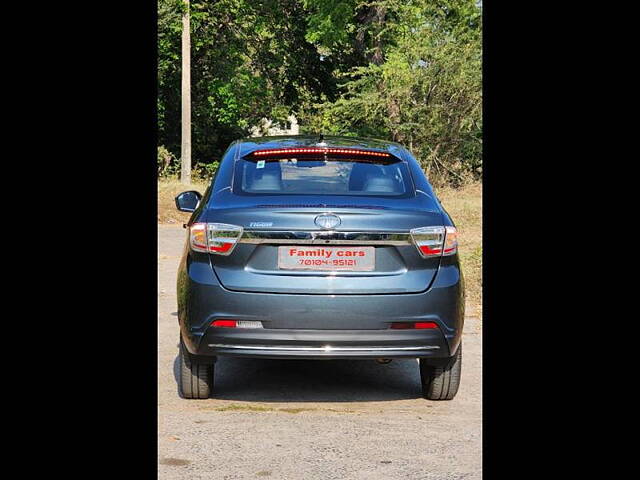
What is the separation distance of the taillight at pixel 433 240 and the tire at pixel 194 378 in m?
1.58

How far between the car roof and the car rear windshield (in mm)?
183

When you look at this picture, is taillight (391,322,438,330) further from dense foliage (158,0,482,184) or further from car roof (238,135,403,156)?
A: dense foliage (158,0,482,184)

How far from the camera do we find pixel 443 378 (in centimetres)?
649

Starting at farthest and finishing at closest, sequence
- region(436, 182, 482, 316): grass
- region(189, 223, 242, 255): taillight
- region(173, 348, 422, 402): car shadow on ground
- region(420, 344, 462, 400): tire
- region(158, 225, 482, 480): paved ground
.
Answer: region(436, 182, 482, 316): grass, region(173, 348, 422, 402): car shadow on ground, region(420, 344, 462, 400): tire, region(189, 223, 242, 255): taillight, region(158, 225, 482, 480): paved ground

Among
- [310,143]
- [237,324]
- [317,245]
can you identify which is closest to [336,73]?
[310,143]

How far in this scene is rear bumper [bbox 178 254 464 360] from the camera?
19.1 ft

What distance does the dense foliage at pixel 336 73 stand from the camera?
1072 inches

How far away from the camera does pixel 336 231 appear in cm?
589

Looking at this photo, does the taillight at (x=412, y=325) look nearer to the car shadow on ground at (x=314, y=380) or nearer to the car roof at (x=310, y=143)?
the car shadow on ground at (x=314, y=380)

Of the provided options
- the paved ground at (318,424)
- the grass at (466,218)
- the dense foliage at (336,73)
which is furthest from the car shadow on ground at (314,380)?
the dense foliage at (336,73)

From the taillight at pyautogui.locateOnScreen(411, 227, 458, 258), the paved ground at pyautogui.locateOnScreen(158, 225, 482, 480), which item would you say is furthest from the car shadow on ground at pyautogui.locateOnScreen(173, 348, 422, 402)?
the taillight at pyautogui.locateOnScreen(411, 227, 458, 258)

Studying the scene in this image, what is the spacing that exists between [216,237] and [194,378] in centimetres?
102
